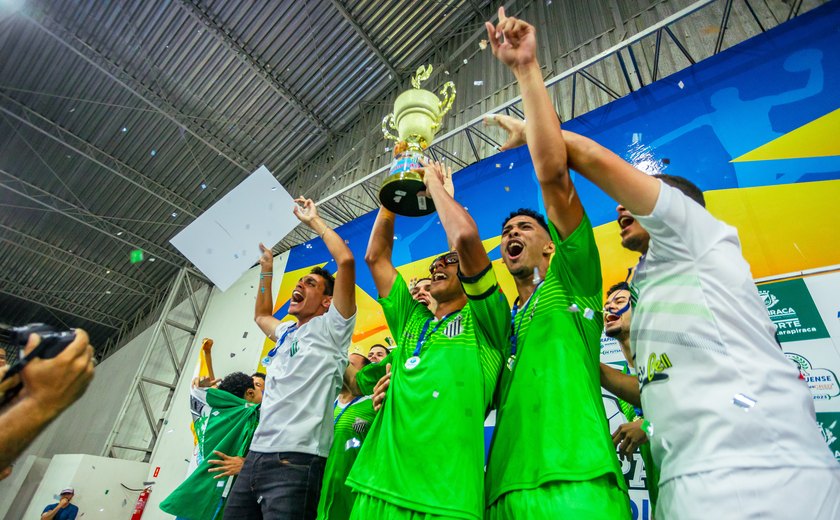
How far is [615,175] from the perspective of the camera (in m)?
1.12

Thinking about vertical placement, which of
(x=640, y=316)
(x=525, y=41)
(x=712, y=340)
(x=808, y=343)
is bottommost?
(x=712, y=340)

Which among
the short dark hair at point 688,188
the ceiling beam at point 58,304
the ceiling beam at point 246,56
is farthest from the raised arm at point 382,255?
the ceiling beam at point 58,304

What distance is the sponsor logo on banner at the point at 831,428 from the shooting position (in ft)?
6.30

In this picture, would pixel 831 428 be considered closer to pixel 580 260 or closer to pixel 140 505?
pixel 580 260

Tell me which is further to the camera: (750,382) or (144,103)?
(144,103)

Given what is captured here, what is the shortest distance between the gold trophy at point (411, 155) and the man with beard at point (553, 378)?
1.95 ft

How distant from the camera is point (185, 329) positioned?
8.58m

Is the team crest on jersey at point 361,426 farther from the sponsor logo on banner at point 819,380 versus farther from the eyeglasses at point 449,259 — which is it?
the sponsor logo on banner at point 819,380

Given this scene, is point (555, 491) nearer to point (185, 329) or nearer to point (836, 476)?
point (836, 476)

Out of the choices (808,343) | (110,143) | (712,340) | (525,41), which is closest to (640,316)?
→ (712,340)

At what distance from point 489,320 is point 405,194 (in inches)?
27.2

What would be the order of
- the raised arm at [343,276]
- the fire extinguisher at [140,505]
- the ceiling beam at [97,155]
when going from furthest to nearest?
1. the ceiling beam at [97,155]
2. the fire extinguisher at [140,505]
3. the raised arm at [343,276]

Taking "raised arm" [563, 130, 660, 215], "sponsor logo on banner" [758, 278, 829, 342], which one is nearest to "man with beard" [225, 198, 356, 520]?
"raised arm" [563, 130, 660, 215]

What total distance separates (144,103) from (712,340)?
357 inches
